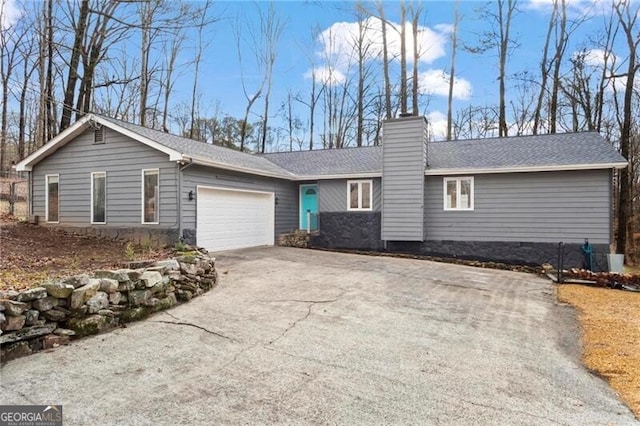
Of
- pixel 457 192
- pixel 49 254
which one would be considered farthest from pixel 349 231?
pixel 49 254

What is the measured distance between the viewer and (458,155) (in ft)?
44.5

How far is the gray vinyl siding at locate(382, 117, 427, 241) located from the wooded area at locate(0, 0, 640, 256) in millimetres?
7038

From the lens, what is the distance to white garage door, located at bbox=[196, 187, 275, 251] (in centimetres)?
1058

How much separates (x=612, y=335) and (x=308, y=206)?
35.8ft

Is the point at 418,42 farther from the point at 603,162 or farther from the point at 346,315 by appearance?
the point at 346,315

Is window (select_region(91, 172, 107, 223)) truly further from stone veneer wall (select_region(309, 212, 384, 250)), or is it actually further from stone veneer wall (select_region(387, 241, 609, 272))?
stone veneer wall (select_region(387, 241, 609, 272))

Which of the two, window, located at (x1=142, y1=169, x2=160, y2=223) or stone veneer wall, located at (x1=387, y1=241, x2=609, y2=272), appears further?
stone veneer wall, located at (x1=387, y1=241, x2=609, y2=272)

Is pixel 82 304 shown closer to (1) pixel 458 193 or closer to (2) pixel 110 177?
(2) pixel 110 177

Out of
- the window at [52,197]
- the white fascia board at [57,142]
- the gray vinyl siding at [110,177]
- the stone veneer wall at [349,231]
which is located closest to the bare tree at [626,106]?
the stone veneer wall at [349,231]

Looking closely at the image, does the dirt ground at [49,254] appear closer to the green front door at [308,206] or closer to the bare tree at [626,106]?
the green front door at [308,206]

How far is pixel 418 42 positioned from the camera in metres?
21.8

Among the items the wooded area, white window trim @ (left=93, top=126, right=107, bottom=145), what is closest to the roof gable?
white window trim @ (left=93, top=126, right=107, bottom=145)

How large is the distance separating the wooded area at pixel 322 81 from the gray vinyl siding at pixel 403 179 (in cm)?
704

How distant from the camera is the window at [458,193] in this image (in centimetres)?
1251
